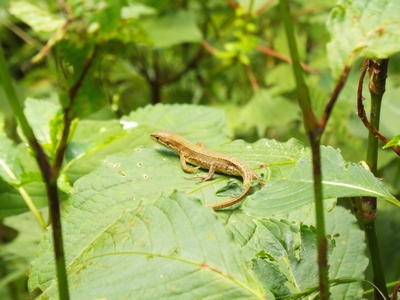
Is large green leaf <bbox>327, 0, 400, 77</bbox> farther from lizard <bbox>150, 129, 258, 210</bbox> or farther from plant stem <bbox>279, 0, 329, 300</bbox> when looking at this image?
lizard <bbox>150, 129, 258, 210</bbox>

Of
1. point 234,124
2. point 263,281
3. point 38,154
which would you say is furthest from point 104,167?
point 234,124

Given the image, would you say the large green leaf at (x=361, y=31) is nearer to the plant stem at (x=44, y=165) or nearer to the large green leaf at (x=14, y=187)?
the plant stem at (x=44, y=165)

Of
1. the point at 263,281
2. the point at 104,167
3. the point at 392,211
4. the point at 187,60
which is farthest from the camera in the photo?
the point at 187,60

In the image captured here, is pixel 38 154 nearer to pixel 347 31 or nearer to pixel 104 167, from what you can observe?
pixel 347 31

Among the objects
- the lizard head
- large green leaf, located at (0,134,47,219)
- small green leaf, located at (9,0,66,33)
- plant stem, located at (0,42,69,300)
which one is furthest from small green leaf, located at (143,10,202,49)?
plant stem, located at (0,42,69,300)

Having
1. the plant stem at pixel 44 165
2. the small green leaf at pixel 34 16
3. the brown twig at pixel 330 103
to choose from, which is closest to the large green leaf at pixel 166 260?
the plant stem at pixel 44 165

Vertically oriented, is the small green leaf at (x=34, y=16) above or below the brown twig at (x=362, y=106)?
above
